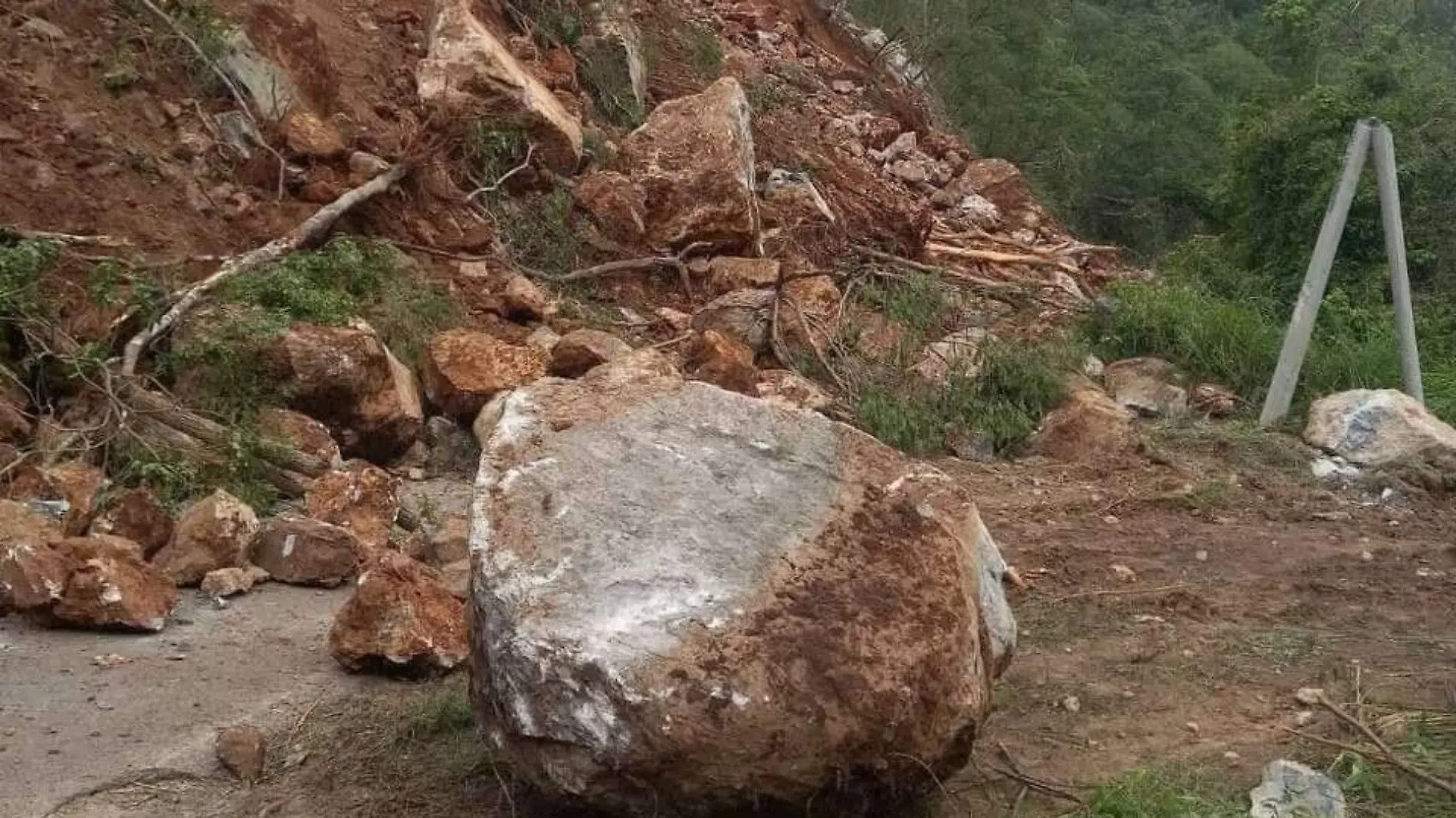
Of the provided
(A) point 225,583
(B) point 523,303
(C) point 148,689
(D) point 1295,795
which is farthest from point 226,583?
(B) point 523,303

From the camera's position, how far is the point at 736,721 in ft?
9.12

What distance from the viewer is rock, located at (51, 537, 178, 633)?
3986 millimetres

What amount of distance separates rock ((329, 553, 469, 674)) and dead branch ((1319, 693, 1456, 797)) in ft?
7.24

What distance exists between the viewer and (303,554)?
15.0 feet

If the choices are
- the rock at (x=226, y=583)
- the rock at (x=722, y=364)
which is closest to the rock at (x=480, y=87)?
the rock at (x=722, y=364)

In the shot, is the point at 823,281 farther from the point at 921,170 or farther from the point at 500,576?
the point at 500,576

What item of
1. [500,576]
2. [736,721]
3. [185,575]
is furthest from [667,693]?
[185,575]

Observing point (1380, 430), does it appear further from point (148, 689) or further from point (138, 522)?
point (148, 689)

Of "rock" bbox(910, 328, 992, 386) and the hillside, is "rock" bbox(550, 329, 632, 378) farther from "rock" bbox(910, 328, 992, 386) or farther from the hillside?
"rock" bbox(910, 328, 992, 386)

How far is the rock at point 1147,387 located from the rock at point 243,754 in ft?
18.2

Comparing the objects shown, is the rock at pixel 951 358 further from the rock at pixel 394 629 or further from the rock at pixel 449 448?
the rock at pixel 394 629

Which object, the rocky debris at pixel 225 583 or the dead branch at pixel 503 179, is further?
the dead branch at pixel 503 179

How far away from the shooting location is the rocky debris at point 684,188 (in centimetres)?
862

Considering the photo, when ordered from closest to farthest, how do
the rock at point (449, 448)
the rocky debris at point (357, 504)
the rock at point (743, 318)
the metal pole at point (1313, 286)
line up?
the rocky debris at point (357, 504) → the rock at point (449, 448) → the metal pole at point (1313, 286) → the rock at point (743, 318)
